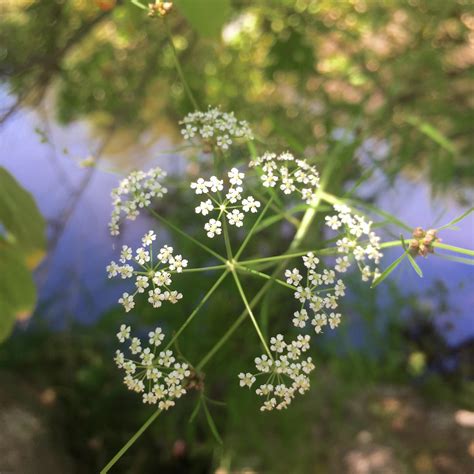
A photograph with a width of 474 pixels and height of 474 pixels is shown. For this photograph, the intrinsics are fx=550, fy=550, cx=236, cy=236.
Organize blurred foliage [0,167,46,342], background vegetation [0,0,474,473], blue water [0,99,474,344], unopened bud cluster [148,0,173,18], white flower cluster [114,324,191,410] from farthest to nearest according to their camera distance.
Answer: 1. blue water [0,99,474,344]
2. background vegetation [0,0,474,473]
3. blurred foliage [0,167,46,342]
4. unopened bud cluster [148,0,173,18]
5. white flower cluster [114,324,191,410]

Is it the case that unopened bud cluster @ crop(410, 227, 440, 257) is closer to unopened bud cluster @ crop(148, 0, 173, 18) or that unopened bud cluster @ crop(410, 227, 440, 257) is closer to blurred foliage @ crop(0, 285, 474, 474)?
unopened bud cluster @ crop(148, 0, 173, 18)

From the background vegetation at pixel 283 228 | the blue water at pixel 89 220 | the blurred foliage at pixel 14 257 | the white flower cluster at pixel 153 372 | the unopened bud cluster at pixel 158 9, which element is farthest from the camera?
the blue water at pixel 89 220

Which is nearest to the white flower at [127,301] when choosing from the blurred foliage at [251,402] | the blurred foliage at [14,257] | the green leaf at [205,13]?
the blurred foliage at [14,257]

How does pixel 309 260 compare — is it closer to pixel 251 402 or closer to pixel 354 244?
pixel 354 244

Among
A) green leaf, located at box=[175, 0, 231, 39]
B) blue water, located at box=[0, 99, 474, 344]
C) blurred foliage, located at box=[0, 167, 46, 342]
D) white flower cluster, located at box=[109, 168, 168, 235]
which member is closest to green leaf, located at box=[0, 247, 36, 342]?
blurred foliage, located at box=[0, 167, 46, 342]

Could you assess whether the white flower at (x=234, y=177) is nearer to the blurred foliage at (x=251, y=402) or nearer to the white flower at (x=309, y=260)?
Result: the white flower at (x=309, y=260)

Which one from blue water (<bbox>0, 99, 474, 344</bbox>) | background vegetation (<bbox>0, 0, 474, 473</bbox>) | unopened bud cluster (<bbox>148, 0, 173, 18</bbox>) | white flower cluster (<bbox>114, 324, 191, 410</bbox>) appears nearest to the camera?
white flower cluster (<bbox>114, 324, 191, 410</bbox>)

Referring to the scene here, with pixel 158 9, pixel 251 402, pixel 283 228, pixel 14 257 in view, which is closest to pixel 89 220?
pixel 283 228
